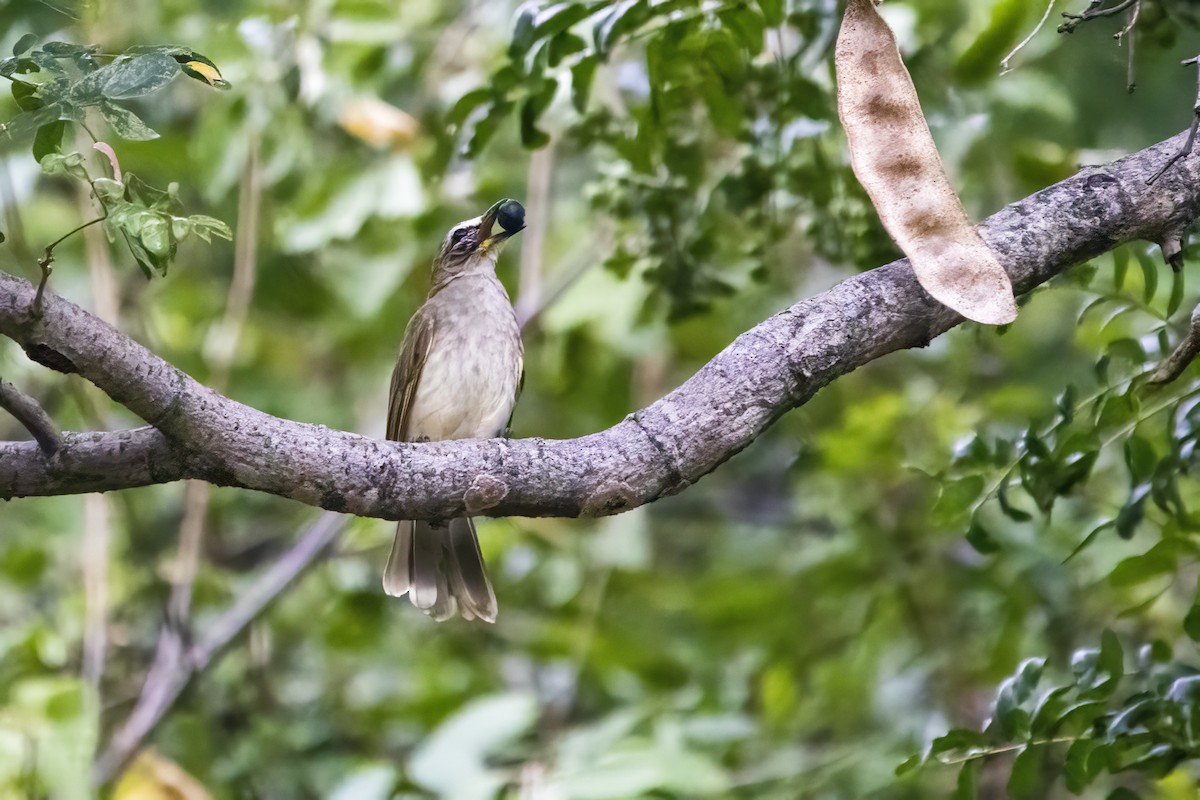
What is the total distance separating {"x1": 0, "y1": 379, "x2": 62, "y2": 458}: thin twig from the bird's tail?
76.7 inches

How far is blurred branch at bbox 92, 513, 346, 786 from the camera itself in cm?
476

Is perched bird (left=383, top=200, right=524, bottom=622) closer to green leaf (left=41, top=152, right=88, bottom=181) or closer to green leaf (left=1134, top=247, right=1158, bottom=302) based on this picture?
green leaf (left=1134, top=247, right=1158, bottom=302)

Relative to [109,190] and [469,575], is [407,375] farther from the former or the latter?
[109,190]

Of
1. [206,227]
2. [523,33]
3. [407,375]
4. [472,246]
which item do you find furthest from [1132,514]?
[472,246]

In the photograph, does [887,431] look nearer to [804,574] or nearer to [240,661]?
[804,574]

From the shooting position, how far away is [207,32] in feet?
15.6

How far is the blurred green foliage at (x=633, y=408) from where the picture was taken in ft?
9.00

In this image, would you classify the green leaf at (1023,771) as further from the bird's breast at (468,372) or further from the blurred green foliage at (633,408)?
the bird's breast at (468,372)

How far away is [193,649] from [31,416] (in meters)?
3.19

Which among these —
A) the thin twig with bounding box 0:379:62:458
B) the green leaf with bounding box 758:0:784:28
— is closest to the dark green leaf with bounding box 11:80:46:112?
the thin twig with bounding box 0:379:62:458

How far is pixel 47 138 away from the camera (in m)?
1.88

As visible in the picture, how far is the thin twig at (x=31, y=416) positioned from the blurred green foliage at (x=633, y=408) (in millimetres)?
327

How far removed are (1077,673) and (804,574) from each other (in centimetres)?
219

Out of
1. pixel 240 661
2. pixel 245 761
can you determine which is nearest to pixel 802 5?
pixel 245 761
